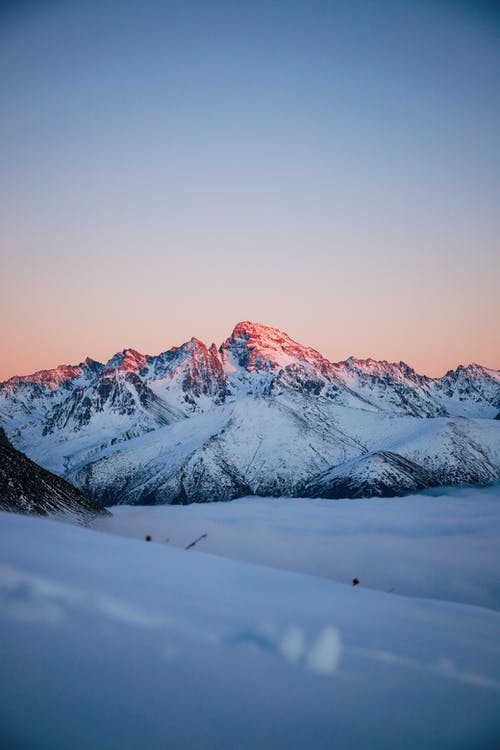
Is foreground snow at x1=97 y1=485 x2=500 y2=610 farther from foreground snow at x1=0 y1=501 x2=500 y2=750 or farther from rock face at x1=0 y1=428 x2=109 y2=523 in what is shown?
foreground snow at x1=0 y1=501 x2=500 y2=750

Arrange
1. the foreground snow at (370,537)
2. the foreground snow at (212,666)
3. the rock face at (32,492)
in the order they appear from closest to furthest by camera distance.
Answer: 1. the foreground snow at (212,666)
2. the rock face at (32,492)
3. the foreground snow at (370,537)

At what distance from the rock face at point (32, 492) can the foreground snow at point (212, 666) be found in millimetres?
22740

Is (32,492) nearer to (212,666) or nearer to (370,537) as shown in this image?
(212,666)

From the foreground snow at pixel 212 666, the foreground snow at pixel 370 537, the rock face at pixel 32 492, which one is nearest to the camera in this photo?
the foreground snow at pixel 212 666

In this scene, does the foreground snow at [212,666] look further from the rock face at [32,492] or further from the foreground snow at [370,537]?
the foreground snow at [370,537]

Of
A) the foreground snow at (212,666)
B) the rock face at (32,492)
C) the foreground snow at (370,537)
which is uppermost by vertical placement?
the foreground snow at (212,666)

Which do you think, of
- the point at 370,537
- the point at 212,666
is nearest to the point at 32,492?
the point at 212,666

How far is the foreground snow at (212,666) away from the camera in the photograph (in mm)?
2676

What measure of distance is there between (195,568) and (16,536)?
1.97m

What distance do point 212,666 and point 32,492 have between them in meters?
28.2

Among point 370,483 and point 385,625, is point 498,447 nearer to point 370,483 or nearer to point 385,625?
point 370,483

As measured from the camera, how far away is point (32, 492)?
2747cm

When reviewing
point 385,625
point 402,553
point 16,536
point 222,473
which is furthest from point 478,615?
point 222,473

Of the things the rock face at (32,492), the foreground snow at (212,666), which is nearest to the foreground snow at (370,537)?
the rock face at (32,492)
